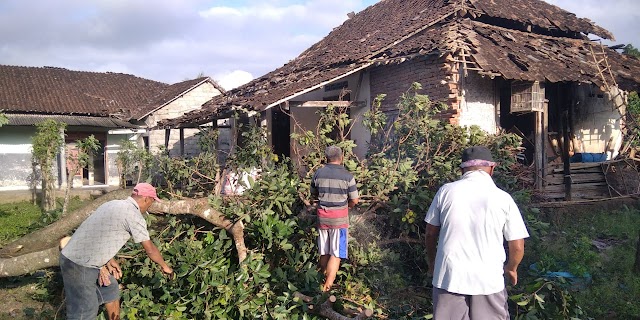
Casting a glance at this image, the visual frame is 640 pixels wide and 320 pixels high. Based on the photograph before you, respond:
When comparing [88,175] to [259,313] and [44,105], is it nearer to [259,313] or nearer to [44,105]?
[44,105]

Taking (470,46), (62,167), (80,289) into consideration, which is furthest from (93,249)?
(62,167)

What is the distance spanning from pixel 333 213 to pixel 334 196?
0.58 feet

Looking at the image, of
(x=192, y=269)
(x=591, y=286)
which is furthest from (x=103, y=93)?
(x=591, y=286)

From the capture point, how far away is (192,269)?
5.06 metres

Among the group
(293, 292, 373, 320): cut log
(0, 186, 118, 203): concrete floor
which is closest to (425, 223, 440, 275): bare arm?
(293, 292, 373, 320): cut log

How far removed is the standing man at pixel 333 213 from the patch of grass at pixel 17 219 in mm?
4800

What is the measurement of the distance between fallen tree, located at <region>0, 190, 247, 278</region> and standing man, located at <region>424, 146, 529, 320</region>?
276cm

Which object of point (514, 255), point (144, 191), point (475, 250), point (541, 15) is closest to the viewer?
point (475, 250)

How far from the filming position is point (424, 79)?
924 cm

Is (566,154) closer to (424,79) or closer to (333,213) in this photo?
(424,79)

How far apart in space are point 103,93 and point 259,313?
61.1 ft

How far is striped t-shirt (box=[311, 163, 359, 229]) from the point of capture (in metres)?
5.29

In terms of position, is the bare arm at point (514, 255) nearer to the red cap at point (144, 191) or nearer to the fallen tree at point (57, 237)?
the fallen tree at point (57, 237)

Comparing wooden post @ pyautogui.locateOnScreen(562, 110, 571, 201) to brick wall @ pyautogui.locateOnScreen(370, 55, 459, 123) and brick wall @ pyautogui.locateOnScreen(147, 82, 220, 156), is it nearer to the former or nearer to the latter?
brick wall @ pyautogui.locateOnScreen(370, 55, 459, 123)
